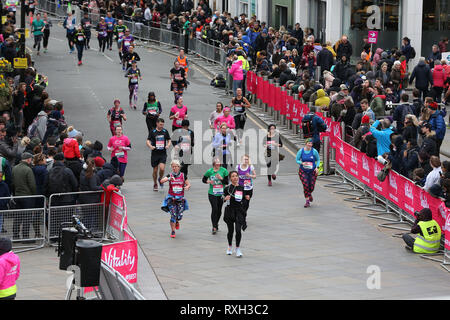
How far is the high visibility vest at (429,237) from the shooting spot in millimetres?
17203

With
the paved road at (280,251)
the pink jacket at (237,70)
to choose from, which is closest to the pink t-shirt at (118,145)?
the paved road at (280,251)

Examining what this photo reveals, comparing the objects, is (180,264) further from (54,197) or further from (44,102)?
(44,102)

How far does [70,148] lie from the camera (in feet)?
65.1

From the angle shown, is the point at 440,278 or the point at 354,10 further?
the point at 354,10

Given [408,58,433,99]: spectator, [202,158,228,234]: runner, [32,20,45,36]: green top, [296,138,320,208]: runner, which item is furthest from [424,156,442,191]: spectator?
[32,20,45,36]: green top

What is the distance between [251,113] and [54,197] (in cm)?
1465

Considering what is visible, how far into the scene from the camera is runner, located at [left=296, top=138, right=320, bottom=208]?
20922 mm

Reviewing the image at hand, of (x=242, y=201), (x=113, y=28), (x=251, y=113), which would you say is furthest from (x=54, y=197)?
(x=113, y=28)

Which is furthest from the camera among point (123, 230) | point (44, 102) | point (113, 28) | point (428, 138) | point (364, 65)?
point (113, 28)

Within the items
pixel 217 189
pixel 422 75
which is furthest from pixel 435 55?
pixel 217 189

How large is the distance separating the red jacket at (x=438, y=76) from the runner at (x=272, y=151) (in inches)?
347

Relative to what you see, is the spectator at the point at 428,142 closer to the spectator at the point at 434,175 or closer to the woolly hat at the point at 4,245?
the spectator at the point at 434,175

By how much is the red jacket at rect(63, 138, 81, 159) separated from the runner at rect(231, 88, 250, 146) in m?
7.36

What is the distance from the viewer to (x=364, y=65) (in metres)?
30.8
